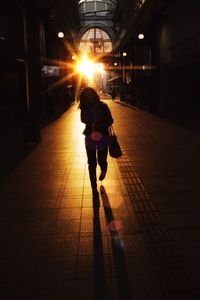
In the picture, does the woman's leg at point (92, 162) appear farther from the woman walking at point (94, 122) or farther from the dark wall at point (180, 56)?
the dark wall at point (180, 56)

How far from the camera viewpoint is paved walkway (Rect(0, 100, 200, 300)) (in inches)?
144

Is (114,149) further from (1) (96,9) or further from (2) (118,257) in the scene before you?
(1) (96,9)

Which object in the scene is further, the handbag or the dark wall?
the dark wall

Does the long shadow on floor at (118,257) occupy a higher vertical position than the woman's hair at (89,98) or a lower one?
lower

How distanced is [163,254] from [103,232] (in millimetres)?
947

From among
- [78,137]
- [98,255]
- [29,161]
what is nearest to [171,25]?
[78,137]

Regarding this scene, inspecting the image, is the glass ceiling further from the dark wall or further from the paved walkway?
the paved walkway

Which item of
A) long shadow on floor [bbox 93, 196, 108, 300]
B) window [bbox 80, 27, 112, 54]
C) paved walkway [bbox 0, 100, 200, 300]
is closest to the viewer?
long shadow on floor [bbox 93, 196, 108, 300]

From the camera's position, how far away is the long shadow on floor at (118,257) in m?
3.56

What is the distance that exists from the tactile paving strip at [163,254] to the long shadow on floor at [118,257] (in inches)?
12.4

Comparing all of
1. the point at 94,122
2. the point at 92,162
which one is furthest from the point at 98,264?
the point at 94,122

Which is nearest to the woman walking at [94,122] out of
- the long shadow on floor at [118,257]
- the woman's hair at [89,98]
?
the woman's hair at [89,98]

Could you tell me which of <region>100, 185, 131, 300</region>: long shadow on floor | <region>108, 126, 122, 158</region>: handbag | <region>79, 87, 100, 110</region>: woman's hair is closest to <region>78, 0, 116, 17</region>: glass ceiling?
<region>79, 87, 100, 110</region>: woman's hair

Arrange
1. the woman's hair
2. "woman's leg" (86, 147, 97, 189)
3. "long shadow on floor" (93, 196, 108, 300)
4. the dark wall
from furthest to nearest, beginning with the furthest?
the dark wall < "woman's leg" (86, 147, 97, 189) < the woman's hair < "long shadow on floor" (93, 196, 108, 300)
